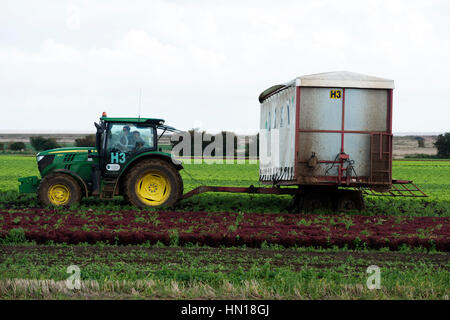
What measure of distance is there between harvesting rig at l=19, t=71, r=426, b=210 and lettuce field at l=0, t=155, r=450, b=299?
0.67m

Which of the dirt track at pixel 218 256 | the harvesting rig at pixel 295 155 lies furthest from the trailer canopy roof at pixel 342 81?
the dirt track at pixel 218 256


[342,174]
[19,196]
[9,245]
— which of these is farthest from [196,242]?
[19,196]

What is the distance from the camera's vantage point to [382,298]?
6613 mm

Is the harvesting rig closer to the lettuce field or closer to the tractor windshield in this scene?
the tractor windshield

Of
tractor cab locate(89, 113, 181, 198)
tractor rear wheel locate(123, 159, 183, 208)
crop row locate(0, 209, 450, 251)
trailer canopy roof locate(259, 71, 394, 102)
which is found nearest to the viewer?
crop row locate(0, 209, 450, 251)

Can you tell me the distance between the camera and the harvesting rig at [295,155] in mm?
14602

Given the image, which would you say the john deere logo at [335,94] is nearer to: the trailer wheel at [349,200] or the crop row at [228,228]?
the trailer wheel at [349,200]

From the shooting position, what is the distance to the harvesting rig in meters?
14.6

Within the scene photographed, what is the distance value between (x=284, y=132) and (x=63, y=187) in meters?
6.47

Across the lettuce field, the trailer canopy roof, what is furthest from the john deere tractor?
the trailer canopy roof

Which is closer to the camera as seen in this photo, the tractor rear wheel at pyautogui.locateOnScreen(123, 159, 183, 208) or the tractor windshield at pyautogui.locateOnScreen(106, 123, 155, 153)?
the tractor rear wheel at pyautogui.locateOnScreen(123, 159, 183, 208)

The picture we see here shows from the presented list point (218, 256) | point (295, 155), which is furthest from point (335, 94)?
point (218, 256)

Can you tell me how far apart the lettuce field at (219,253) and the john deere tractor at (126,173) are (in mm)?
544

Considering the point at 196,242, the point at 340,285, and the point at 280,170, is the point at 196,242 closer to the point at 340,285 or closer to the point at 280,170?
the point at 340,285
